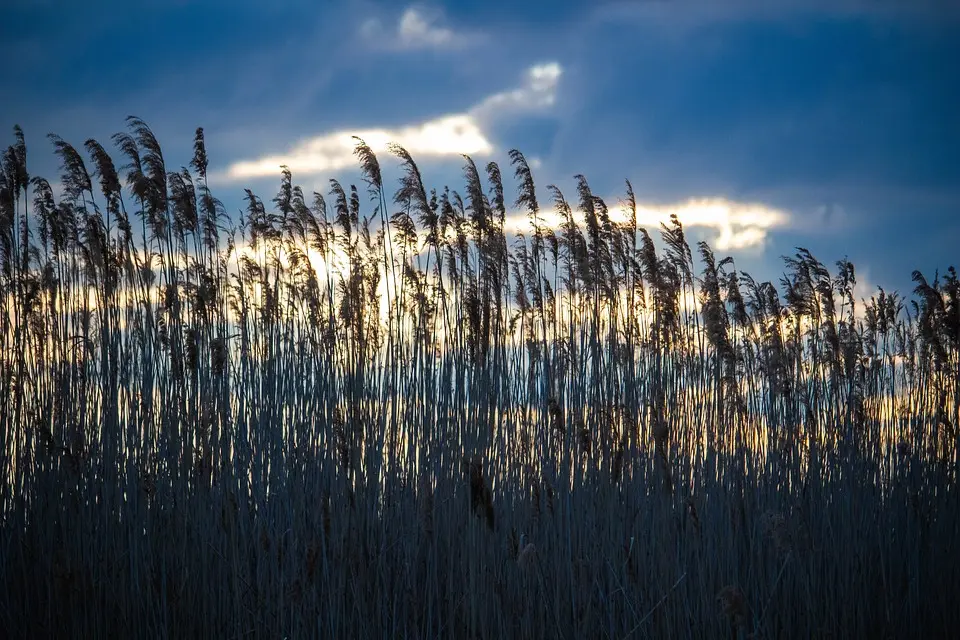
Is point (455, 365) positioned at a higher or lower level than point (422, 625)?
higher

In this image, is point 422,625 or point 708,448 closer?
point 422,625

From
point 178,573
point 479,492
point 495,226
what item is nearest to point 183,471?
point 178,573

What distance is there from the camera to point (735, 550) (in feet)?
13.2

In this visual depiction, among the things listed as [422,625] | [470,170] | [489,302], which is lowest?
[422,625]

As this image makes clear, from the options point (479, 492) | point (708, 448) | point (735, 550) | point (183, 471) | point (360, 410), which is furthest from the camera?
point (708, 448)

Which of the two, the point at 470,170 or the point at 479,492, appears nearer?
the point at 479,492

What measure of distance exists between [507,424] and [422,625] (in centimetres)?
131

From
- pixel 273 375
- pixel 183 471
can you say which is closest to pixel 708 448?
pixel 273 375

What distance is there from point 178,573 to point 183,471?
56 cm

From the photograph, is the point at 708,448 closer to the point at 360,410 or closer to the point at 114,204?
the point at 360,410

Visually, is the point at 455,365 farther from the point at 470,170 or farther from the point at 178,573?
the point at 178,573

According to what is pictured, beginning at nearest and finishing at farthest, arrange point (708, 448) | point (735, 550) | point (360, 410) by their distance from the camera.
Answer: point (735, 550), point (360, 410), point (708, 448)

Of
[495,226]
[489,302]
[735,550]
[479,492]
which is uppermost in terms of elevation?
[495,226]

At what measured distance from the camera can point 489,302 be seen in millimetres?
4715
